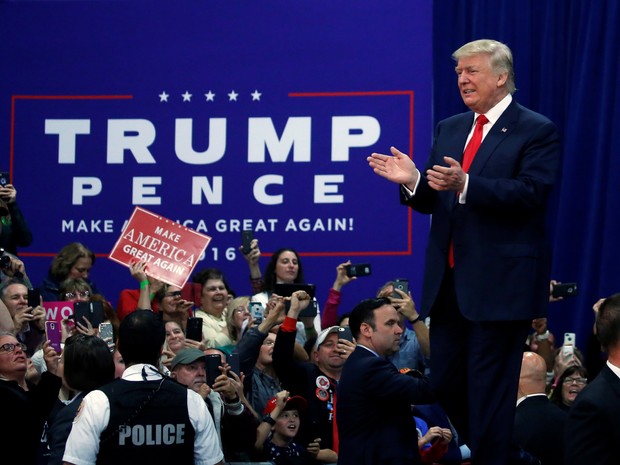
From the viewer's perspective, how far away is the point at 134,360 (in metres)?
4.62

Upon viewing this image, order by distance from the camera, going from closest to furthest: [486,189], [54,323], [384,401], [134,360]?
[486,189], [134,360], [384,401], [54,323]

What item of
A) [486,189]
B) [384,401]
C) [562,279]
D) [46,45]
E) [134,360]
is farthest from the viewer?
[46,45]

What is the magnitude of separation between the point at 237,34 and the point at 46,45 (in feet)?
5.46

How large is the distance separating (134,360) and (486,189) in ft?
5.22

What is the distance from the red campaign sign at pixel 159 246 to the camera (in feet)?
25.7

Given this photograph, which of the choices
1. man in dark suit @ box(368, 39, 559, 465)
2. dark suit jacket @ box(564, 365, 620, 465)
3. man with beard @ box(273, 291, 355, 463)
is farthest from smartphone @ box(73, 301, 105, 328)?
dark suit jacket @ box(564, 365, 620, 465)

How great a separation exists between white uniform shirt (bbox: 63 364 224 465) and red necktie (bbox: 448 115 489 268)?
1141 mm

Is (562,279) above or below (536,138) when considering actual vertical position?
below

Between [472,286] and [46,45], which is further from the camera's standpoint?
[46,45]

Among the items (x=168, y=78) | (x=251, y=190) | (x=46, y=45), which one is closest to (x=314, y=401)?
(x=251, y=190)

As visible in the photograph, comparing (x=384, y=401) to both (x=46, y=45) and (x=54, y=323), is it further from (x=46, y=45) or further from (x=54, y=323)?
(x=46, y=45)

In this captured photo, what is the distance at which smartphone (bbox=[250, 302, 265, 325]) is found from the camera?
23.1 ft

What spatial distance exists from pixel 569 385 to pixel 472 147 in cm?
328

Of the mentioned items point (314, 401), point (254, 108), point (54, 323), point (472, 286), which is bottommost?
point (314, 401)
